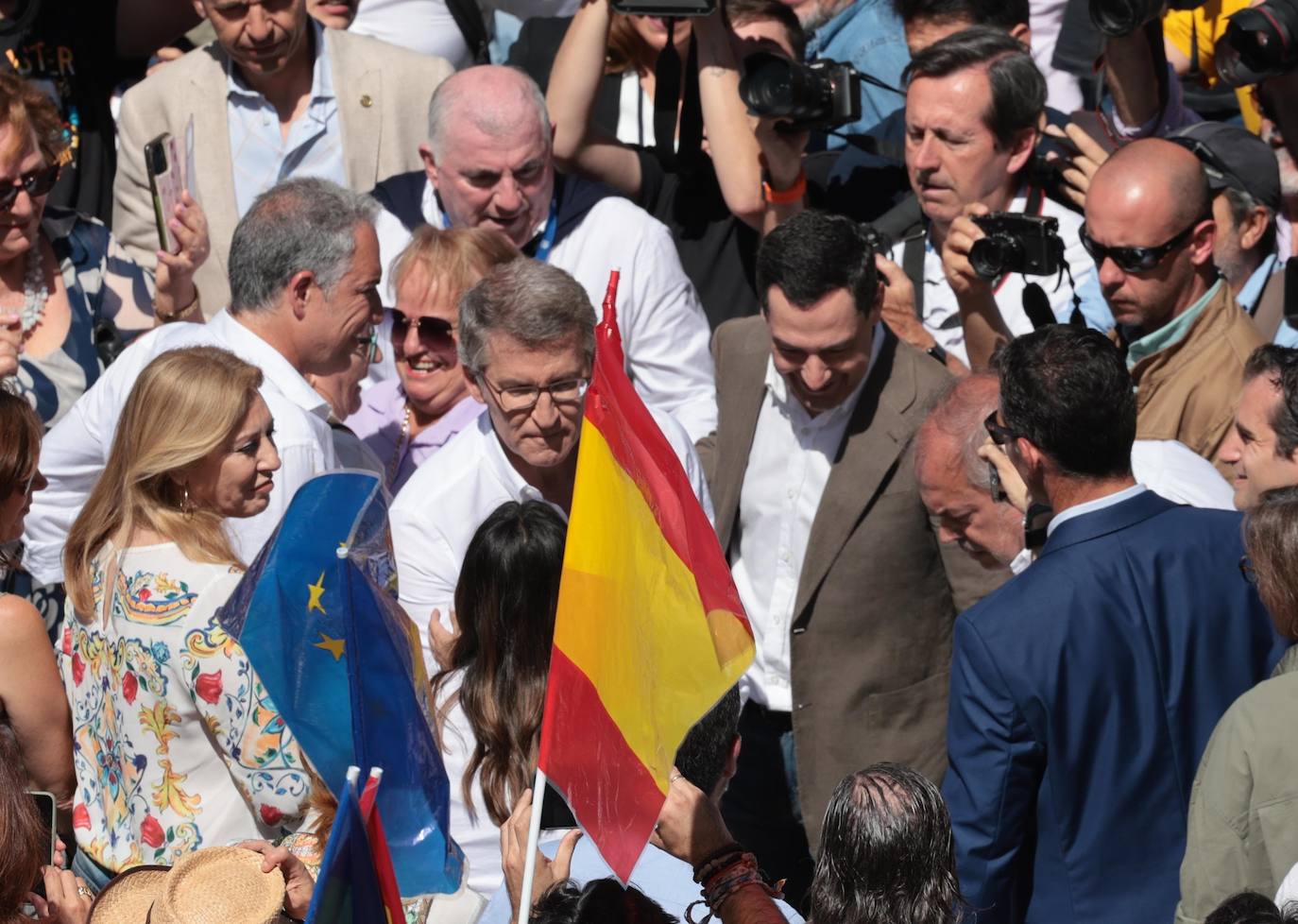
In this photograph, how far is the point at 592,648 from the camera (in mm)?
2984

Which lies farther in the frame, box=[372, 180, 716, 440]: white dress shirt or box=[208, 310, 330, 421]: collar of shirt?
box=[372, 180, 716, 440]: white dress shirt

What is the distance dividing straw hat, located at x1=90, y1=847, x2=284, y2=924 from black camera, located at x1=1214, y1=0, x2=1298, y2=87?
148 inches

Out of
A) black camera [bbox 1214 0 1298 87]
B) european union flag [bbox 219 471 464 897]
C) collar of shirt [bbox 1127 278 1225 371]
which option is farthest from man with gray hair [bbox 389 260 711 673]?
black camera [bbox 1214 0 1298 87]

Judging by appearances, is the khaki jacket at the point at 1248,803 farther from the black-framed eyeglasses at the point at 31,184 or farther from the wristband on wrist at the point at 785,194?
the black-framed eyeglasses at the point at 31,184

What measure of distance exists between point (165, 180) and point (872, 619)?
262 cm

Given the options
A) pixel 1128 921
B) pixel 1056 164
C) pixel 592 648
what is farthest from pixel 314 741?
pixel 1056 164

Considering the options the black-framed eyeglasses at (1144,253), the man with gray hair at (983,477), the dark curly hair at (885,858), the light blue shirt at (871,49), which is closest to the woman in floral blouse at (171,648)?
the dark curly hair at (885,858)

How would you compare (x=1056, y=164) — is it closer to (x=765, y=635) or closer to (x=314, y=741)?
(x=765, y=635)

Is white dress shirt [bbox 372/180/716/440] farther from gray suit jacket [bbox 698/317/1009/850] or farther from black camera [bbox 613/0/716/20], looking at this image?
gray suit jacket [bbox 698/317/1009/850]

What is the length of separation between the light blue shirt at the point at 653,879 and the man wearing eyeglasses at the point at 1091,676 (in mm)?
832

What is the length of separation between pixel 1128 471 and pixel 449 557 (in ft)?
5.51

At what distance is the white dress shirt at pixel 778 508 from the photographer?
16.7 ft

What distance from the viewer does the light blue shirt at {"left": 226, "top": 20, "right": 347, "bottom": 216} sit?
20.8ft

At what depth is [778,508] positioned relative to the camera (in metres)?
5.13
